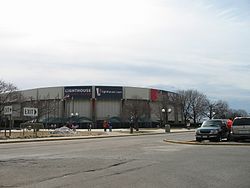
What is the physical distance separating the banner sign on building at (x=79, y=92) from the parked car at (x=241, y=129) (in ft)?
287

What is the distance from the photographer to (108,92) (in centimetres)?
11469

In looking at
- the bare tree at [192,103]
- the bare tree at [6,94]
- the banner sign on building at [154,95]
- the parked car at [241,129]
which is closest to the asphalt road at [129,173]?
the parked car at [241,129]

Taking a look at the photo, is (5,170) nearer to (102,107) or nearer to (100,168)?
(100,168)

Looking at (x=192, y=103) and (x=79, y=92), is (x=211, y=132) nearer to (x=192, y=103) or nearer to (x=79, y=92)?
(x=192, y=103)

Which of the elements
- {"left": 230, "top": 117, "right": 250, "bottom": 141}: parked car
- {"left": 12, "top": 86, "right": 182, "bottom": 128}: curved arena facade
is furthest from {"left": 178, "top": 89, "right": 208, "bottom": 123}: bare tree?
{"left": 230, "top": 117, "right": 250, "bottom": 141}: parked car

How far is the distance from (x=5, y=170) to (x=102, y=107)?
103 m

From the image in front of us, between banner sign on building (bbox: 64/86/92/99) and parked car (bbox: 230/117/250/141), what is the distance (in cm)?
8738

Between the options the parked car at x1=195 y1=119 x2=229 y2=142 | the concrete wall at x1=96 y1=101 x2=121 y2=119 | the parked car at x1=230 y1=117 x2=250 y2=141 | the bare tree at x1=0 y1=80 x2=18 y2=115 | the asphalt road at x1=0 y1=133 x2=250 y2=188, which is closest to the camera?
the asphalt road at x1=0 y1=133 x2=250 y2=188

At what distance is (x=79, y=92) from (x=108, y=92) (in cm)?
838

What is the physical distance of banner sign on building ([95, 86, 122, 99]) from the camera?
113750 millimetres

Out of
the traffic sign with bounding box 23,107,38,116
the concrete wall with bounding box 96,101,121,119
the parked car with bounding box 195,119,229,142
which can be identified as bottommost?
the parked car with bounding box 195,119,229,142

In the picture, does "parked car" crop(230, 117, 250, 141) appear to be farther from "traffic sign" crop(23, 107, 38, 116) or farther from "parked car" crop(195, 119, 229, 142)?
"traffic sign" crop(23, 107, 38, 116)

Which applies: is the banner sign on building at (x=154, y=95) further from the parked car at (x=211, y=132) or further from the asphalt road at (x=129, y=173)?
the asphalt road at (x=129, y=173)

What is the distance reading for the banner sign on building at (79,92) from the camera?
371 feet
